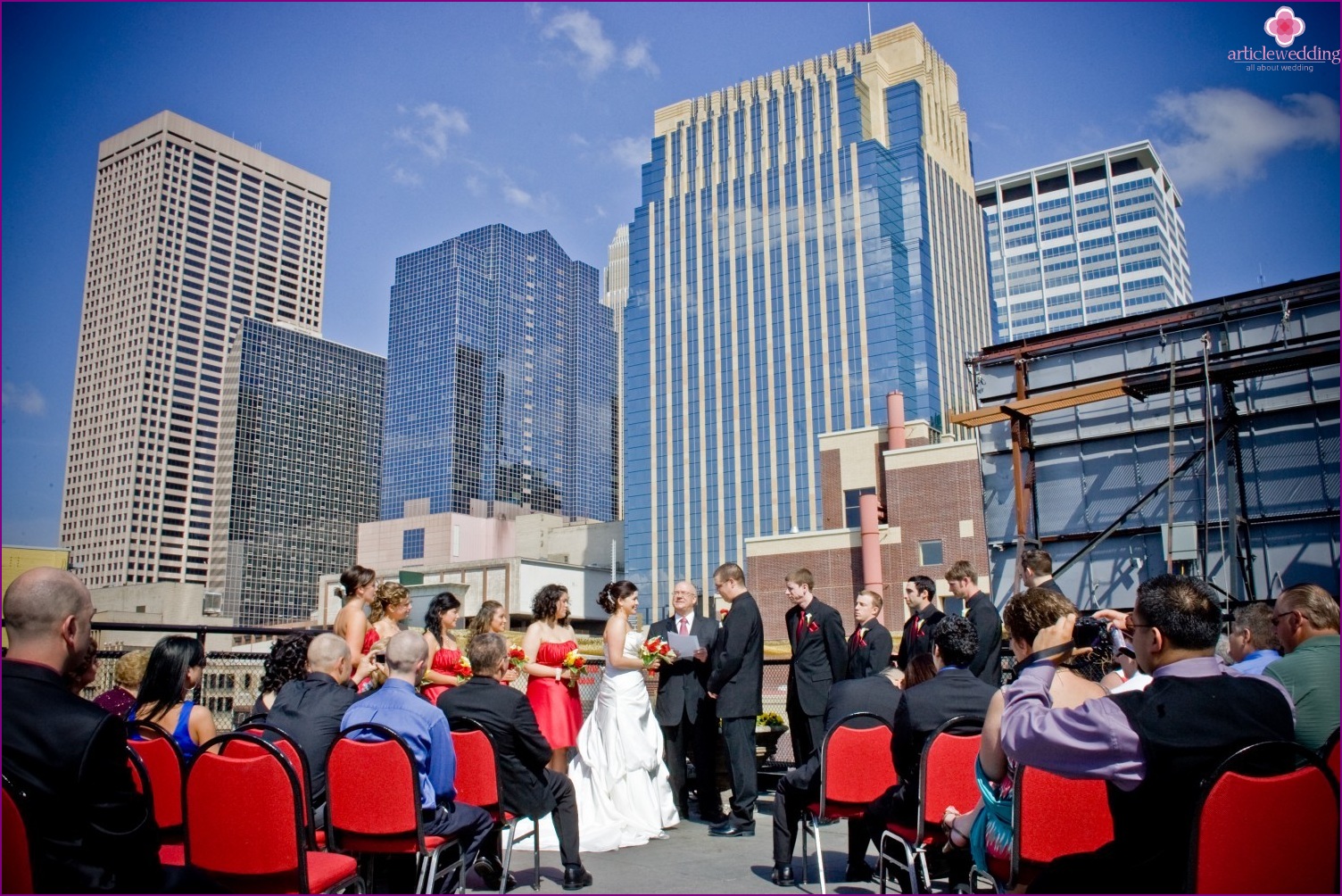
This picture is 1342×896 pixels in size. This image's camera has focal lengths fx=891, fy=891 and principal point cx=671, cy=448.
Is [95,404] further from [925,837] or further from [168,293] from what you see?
[925,837]

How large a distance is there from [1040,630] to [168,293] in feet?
535

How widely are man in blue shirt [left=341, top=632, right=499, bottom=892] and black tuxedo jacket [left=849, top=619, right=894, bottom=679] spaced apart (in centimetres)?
418

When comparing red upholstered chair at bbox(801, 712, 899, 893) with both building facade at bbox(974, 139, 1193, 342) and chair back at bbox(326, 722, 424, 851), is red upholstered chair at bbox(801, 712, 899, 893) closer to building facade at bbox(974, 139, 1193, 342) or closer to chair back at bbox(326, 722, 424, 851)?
chair back at bbox(326, 722, 424, 851)

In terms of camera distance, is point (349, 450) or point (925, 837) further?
point (349, 450)

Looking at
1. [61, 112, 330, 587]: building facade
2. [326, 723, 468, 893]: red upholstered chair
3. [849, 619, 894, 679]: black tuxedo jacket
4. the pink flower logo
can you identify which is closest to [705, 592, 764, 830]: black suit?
[849, 619, 894, 679]: black tuxedo jacket

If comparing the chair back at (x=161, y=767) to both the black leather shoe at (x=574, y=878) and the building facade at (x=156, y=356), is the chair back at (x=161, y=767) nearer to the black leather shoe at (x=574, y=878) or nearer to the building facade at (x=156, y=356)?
the black leather shoe at (x=574, y=878)

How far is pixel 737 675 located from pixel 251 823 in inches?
175

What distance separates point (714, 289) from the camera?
96.2m

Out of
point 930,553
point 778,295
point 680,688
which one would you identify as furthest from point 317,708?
point 778,295

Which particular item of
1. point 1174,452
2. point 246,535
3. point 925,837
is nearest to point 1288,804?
point 925,837

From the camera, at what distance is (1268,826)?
249cm

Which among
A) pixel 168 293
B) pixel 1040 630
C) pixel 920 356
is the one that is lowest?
pixel 1040 630

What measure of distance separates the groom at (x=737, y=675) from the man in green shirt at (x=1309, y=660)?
3.72m

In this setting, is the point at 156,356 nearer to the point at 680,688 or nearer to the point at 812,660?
the point at 680,688
